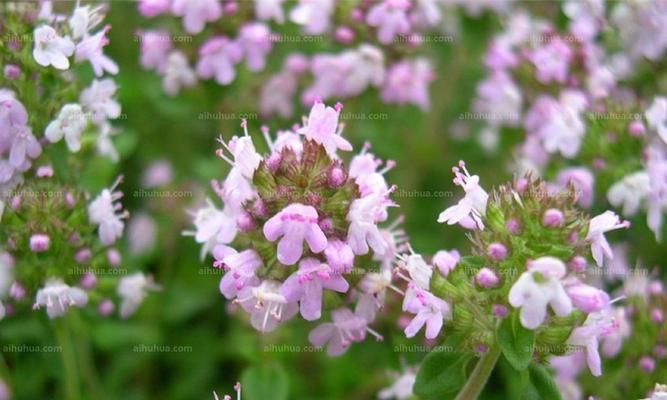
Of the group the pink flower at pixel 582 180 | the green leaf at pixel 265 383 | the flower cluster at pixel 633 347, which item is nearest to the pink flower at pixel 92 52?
the green leaf at pixel 265 383

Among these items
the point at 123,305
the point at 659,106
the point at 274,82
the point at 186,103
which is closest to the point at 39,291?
the point at 123,305

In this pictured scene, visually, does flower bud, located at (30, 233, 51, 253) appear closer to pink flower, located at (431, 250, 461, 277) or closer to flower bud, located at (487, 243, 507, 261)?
pink flower, located at (431, 250, 461, 277)

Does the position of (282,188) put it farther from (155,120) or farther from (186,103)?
(155,120)

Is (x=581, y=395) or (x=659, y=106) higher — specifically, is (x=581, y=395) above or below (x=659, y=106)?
below

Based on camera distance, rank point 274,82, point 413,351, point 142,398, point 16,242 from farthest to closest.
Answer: point 274,82 < point 142,398 < point 413,351 < point 16,242

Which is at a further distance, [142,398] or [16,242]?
[142,398]

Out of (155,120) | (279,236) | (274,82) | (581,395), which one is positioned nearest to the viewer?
(279,236)

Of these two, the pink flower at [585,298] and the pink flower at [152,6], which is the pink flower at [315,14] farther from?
the pink flower at [585,298]

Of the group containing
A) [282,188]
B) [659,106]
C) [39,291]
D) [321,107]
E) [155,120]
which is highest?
[321,107]
